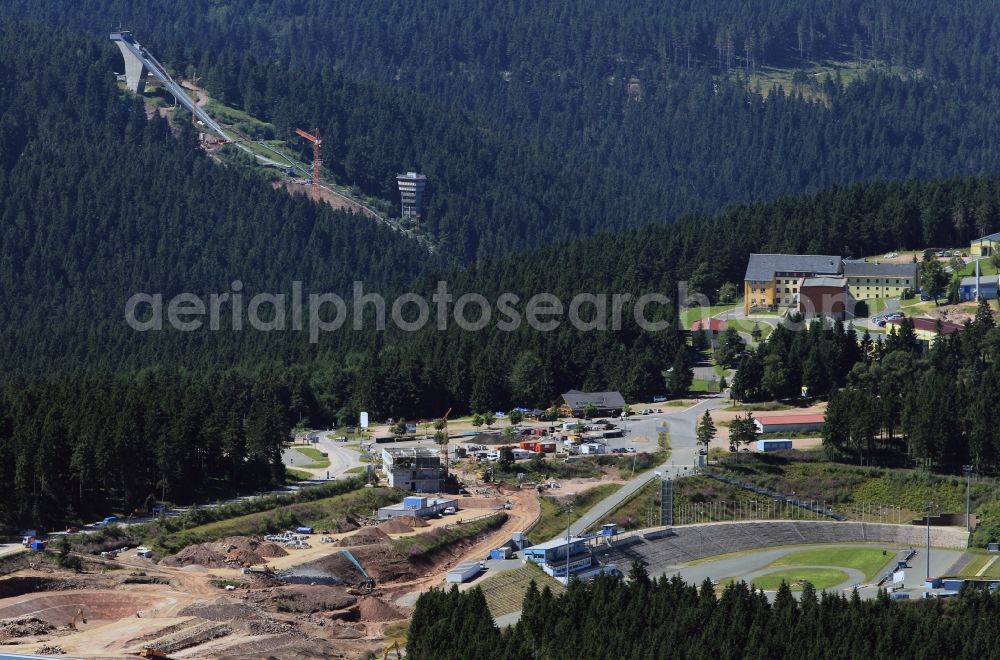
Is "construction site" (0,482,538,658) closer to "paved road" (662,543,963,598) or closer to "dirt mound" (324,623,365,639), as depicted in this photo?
"dirt mound" (324,623,365,639)

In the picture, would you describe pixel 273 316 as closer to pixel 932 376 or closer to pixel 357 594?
pixel 932 376

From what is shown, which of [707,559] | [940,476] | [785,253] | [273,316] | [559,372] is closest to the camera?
[707,559]

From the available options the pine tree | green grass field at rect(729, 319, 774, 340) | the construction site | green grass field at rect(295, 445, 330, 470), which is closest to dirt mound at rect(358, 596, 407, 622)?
the construction site

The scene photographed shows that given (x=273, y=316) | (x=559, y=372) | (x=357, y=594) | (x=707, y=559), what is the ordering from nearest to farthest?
(x=357, y=594), (x=707, y=559), (x=559, y=372), (x=273, y=316)

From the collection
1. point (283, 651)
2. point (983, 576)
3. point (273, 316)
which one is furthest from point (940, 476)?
point (273, 316)

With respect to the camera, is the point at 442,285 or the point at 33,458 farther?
the point at 442,285

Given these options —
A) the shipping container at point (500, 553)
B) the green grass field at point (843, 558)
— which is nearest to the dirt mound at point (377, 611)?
the shipping container at point (500, 553)

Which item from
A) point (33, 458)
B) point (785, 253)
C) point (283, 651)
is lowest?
point (283, 651)

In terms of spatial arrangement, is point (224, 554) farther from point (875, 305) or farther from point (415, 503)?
point (875, 305)

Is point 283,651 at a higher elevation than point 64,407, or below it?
below
